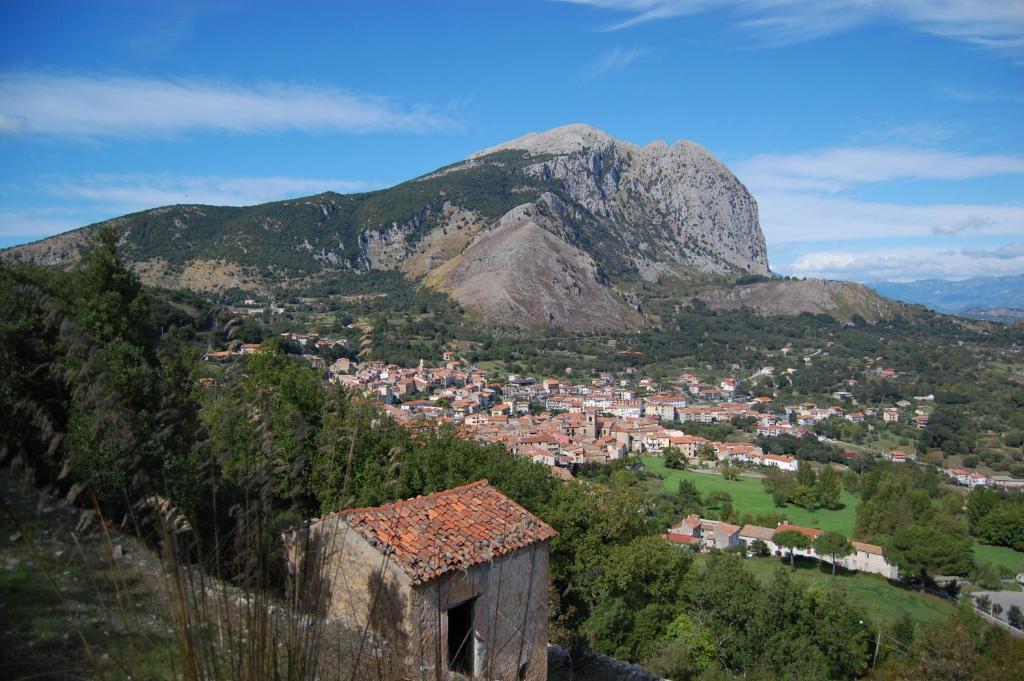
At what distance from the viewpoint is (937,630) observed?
18.5m

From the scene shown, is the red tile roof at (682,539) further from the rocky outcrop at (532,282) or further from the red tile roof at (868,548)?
the rocky outcrop at (532,282)

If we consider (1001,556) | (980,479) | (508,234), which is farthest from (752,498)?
(508,234)

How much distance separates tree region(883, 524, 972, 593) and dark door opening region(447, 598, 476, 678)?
30.3 metres

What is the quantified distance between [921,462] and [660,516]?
30.8 meters

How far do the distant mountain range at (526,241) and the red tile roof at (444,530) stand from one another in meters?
78.4

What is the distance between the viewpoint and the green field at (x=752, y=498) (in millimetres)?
38406

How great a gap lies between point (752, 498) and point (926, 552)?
13517 millimetres

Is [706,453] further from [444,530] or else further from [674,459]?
[444,530]

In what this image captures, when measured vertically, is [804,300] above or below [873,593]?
above

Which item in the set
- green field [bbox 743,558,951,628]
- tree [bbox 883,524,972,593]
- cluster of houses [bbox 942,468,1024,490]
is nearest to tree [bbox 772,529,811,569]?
green field [bbox 743,558,951,628]

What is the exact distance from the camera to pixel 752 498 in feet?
142

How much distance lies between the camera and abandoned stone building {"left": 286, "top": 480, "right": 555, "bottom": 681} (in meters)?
6.20

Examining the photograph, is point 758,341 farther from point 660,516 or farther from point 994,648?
point 994,648

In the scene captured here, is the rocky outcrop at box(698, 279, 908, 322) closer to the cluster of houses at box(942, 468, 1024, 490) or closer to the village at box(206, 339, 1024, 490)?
the village at box(206, 339, 1024, 490)
